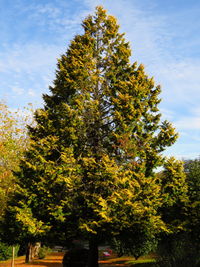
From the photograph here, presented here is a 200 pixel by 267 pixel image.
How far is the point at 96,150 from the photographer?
19812 mm

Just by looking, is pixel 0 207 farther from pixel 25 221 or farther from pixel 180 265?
pixel 180 265

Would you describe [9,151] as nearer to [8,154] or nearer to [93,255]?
[8,154]

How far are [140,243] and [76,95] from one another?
11.3 meters

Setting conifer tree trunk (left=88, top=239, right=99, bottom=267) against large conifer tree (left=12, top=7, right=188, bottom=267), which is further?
conifer tree trunk (left=88, top=239, right=99, bottom=267)

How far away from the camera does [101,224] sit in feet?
55.0

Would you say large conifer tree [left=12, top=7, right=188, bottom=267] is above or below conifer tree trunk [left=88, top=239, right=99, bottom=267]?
above

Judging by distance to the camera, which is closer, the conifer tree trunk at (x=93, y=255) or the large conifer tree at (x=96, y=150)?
the large conifer tree at (x=96, y=150)

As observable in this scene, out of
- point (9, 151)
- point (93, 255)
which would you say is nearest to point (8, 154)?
point (9, 151)

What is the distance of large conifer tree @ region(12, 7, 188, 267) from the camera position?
1658cm

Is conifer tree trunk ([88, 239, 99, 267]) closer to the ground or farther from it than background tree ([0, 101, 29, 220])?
closer to the ground

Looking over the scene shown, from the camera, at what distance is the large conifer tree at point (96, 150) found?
1658cm

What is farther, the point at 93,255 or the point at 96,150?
the point at 96,150

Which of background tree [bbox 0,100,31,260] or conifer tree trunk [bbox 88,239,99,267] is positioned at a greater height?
background tree [bbox 0,100,31,260]

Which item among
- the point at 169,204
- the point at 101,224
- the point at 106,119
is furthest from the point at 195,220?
the point at 106,119
